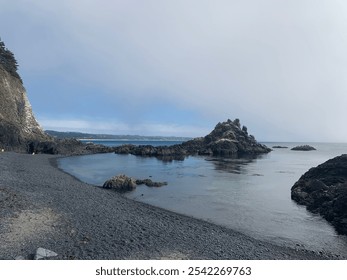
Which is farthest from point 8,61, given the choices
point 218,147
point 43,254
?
point 43,254

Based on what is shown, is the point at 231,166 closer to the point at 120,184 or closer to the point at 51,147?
the point at 120,184

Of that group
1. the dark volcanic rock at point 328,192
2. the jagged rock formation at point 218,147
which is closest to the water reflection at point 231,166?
the dark volcanic rock at point 328,192

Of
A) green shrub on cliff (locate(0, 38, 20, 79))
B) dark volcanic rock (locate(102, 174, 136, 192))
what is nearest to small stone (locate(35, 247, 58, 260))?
dark volcanic rock (locate(102, 174, 136, 192))

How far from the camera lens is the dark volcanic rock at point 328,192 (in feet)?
81.0

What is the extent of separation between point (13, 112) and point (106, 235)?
7543 centimetres

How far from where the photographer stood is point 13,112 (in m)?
76.6

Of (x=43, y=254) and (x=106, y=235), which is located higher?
(x=43, y=254)

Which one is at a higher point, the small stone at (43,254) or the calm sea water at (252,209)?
the small stone at (43,254)

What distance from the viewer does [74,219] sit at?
17.4 meters

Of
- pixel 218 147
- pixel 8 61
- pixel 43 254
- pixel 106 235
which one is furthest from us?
pixel 218 147

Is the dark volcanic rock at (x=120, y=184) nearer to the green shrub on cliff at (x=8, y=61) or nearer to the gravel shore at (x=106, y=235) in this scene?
the gravel shore at (x=106, y=235)

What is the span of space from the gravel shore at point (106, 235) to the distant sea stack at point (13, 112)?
50866mm

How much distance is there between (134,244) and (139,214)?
7.27 metres

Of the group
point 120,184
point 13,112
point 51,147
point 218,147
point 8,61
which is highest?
point 8,61
